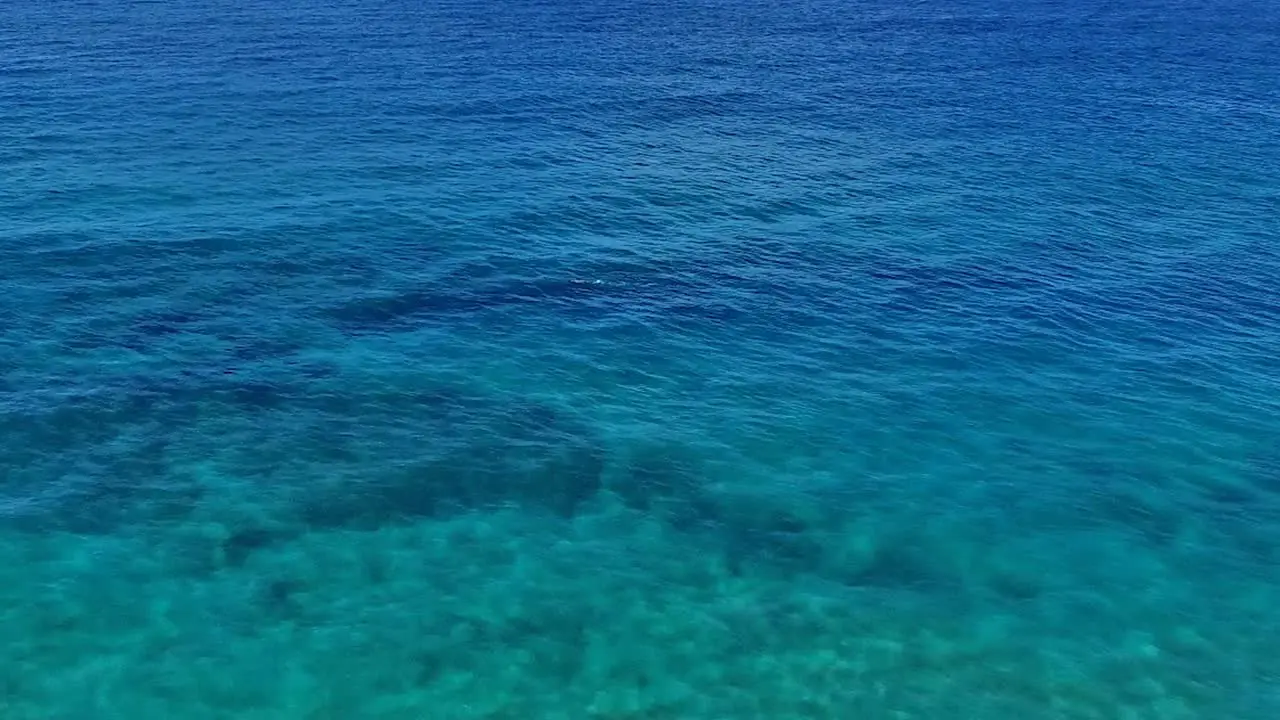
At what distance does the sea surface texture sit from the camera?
192 feet

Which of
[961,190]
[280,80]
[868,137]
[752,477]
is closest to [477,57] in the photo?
[280,80]

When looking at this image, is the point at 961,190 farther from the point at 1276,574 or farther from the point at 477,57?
the point at 477,57

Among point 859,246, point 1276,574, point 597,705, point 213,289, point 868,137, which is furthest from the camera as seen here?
point 868,137

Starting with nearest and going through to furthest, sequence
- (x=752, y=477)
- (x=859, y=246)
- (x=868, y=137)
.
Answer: (x=752, y=477), (x=859, y=246), (x=868, y=137)

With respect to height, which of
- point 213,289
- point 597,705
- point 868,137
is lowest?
point 597,705

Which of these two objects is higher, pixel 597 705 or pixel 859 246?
pixel 859 246

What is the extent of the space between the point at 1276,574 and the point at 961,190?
200ft

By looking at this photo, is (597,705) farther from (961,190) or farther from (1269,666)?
(961,190)

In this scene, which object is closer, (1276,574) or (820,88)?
(1276,574)

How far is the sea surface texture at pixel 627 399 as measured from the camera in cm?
5847

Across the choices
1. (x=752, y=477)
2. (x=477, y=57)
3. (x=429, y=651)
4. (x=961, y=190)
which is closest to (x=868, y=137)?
(x=961, y=190)

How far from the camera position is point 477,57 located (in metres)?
158

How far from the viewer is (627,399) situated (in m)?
81.6

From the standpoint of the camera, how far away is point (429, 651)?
192ft
